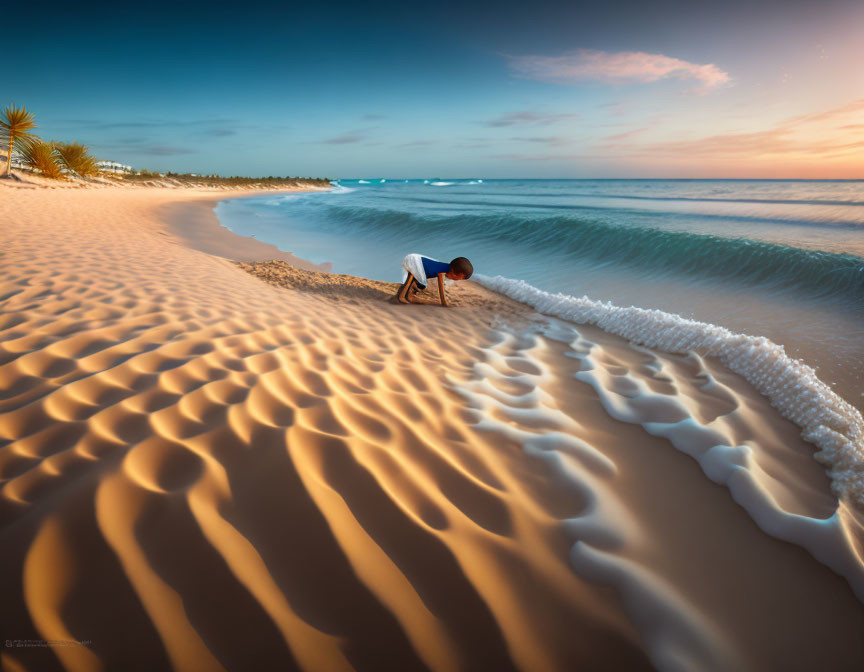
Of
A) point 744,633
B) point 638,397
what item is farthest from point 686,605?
point 638,397

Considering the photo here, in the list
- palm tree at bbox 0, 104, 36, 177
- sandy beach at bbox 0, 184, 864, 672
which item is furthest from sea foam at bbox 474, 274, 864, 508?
palm tree at bbox 0, 104, 36, 177

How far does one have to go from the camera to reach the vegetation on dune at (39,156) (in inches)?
815

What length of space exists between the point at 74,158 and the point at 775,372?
116ft

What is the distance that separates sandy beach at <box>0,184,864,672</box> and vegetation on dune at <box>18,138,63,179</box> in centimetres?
2673

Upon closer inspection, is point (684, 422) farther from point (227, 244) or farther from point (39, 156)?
point (39, 156)

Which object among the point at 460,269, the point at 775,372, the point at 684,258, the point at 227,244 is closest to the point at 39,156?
the point at 227,244

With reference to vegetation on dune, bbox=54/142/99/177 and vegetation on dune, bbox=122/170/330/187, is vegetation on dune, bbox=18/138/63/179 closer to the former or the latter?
vegetation on dune, bbox=54/142/99/177

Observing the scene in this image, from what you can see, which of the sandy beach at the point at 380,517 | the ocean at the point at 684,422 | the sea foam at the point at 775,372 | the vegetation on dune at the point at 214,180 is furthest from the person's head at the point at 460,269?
the vegetation on dune at the point at 214,180

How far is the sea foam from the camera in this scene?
7.18 ft

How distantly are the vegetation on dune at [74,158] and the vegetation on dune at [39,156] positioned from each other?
2.65 metres

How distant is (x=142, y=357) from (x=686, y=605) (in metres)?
2.98

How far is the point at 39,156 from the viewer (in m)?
21.0

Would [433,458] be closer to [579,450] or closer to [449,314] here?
[579,450]

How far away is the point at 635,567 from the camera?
1.46m
